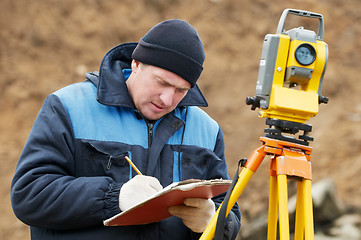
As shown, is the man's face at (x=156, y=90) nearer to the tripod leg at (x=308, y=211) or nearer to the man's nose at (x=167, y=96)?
the man's nose at (x=167, y=96)

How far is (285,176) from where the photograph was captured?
172 cm

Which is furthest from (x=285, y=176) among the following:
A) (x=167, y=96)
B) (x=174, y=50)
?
(x=174, y=50)

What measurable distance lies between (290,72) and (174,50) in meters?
0.58

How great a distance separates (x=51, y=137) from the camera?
1.87m

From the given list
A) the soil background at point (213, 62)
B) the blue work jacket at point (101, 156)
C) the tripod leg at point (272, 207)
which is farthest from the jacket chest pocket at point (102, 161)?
the soil background at point (213, 62)

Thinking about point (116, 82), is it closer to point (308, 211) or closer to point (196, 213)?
point (196, 213)

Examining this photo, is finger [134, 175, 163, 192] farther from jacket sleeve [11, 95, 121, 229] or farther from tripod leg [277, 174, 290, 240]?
tripod leg [277, 174, 290, 240]

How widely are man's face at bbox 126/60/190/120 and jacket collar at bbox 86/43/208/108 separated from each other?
6cm

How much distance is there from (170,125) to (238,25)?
7.02 metres

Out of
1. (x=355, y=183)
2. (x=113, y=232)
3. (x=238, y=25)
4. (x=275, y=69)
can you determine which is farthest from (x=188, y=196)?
(x=238, y=25)

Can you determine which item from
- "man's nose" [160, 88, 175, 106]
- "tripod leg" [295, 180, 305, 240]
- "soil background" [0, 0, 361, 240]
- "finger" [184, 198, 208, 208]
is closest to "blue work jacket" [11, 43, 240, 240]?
"man's nose" [160, 88, 175, 106]

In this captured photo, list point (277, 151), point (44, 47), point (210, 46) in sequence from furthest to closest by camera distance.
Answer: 1. point (210, 46)
2. point (44, 47)
3. point (277, 151)

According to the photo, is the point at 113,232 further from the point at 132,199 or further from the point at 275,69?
the point at 275,69

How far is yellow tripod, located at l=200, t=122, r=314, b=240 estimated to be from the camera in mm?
1708
